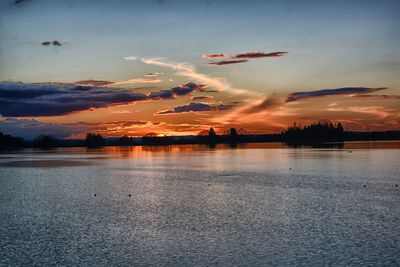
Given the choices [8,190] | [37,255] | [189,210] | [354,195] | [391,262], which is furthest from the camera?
[8,190]

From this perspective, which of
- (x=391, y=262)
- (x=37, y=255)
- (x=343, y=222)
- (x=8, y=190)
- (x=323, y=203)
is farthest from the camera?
(x=8, y=190)

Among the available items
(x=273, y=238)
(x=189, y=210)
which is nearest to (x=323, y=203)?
(x=189, y=210)

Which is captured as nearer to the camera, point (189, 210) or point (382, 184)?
point (189, 210)

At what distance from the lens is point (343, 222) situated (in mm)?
19891

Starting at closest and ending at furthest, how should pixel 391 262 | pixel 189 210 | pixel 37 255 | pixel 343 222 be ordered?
pixel 391 262, pixel 37 255, pixel 343 222, pixel 189 210

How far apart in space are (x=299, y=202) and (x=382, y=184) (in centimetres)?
1173

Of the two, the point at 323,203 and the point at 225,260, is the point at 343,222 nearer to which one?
the point at 323,203

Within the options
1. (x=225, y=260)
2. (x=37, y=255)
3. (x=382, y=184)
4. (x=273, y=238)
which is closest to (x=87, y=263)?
(x=37, y=255)

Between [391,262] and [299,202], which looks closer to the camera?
[391,262]

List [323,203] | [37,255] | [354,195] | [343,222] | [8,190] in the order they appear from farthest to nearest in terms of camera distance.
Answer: [8,190]
[354,195]
[323,203]
[343,222]
[37,255]

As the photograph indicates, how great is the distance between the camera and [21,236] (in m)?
18.0

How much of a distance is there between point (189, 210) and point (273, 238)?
728 cm

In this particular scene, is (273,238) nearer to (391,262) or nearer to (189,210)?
(391,262)

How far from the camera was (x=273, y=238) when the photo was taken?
56.3ft
